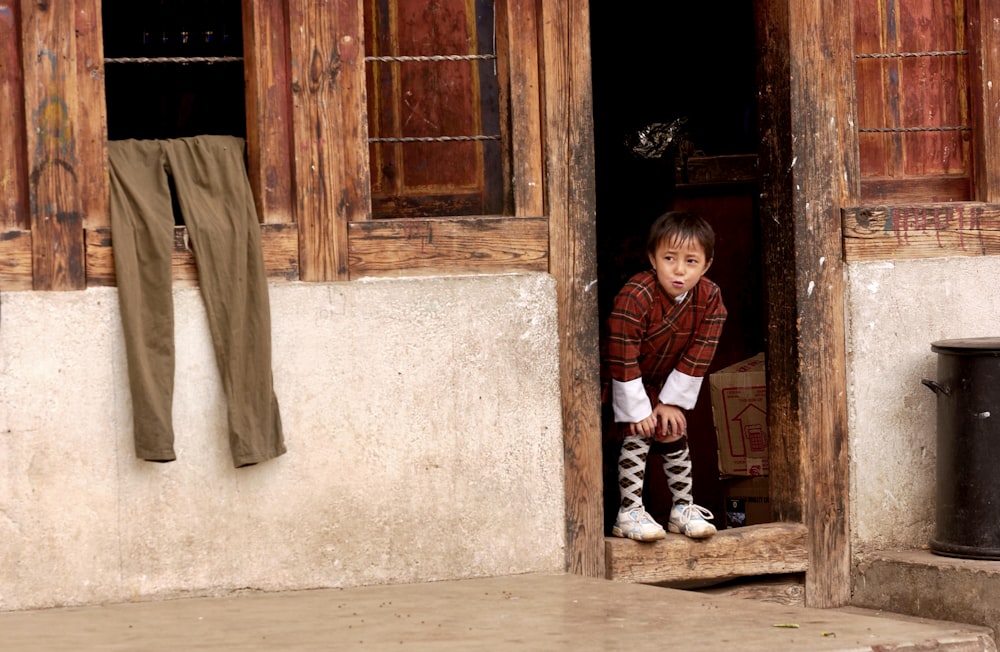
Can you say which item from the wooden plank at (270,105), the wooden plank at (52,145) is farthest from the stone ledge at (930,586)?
the wooden plank at (52,145)

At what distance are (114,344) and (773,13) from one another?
307 centimetres

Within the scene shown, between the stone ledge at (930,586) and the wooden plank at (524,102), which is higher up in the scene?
Answer: the wooden plank at (524,102)

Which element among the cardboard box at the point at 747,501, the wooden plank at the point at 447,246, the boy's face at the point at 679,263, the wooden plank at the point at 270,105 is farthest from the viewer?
the cardboard box at the point at 747,501

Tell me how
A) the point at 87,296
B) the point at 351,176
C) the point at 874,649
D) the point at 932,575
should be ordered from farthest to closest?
1. the point at 932,575
2. the point at 351,176
3. the point at 87,296
4. the point at 874,649

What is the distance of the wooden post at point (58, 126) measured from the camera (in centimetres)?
513

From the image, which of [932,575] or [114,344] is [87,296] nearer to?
[114,344]

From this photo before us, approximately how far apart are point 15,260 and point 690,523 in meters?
2.85

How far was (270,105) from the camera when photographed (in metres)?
5.42

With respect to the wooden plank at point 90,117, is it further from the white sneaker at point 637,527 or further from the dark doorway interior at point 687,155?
the dark doorway interior at point 687,155

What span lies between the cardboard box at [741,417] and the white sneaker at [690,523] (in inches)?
37.0

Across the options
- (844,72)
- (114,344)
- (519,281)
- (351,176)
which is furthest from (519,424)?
(844,72)

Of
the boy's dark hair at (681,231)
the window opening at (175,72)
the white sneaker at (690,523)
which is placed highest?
the window opening at (175,72)

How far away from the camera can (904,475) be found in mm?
6242

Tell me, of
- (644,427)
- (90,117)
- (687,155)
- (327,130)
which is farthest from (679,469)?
(90,117)
